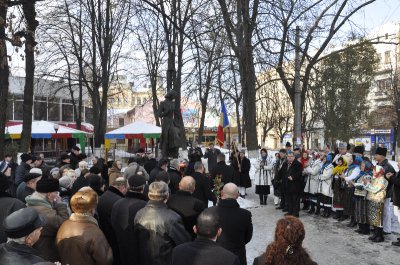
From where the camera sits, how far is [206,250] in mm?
3369

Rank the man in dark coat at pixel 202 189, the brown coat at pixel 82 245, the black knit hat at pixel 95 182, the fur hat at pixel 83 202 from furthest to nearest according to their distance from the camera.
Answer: the man in dark coat at pixel 202 189, the black knit hat at pixel 95 182, the fur hat at pixel 83 202, the brown coat at pixel 82 245

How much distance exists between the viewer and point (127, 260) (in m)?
4.91

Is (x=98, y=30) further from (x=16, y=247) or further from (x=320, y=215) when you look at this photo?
(x=16, y=247)

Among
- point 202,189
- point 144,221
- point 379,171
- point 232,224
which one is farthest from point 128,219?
point 379,171

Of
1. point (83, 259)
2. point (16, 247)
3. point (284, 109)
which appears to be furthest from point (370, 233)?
point (284, 109)

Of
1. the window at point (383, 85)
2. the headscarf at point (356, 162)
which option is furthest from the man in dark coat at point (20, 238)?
the window at point (383, 85)

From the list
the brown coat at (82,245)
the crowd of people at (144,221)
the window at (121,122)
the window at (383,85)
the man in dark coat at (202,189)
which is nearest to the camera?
the crowd of people at (144,221)

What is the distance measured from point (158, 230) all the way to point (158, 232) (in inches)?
0.8

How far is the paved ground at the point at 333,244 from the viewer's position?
7500 mm

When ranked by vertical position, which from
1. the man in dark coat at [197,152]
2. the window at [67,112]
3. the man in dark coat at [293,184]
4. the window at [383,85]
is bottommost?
the man in dark coat at [293,184]

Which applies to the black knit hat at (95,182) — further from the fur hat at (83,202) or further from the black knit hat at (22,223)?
the black knit hat at (22,223)

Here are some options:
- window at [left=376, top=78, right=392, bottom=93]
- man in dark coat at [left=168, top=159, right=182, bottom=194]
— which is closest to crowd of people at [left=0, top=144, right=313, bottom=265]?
man in dark coat at [left=168, top=159, right=182, bottom=194]

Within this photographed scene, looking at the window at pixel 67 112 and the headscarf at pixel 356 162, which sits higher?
the window at pixel 67 112

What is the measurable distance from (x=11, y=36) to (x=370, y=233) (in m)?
9.39
